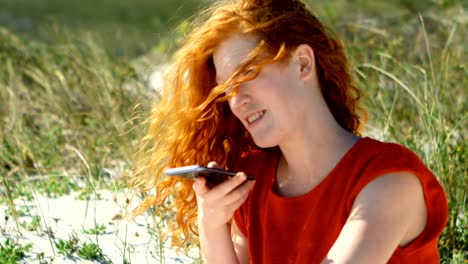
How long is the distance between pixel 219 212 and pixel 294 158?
283mm

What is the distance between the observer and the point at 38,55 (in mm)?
6031

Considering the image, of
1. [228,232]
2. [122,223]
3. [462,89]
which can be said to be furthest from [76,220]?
[462,89]

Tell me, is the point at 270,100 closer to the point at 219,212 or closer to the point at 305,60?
the point at 305,60

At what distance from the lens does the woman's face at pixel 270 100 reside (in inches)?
99.1

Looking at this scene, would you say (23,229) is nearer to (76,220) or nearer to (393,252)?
(76,220)

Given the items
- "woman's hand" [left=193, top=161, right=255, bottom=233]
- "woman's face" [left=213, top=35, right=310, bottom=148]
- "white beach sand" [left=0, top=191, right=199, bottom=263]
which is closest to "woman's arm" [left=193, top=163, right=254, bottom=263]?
"woman's hand" [left=193, top=161, right=255, bottom=233]

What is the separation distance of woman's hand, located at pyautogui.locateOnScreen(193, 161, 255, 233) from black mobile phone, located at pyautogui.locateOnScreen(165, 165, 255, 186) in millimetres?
22

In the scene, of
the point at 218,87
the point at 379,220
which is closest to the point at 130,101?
the point at 218,87

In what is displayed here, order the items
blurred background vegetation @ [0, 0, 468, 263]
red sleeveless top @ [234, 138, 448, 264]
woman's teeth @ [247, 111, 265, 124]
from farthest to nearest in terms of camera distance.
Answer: blurred background vegetation @ [0, 0, 468, 263]
woman's teeth @ [247, 111, 265, 124]
red sleeveless top @ [234, 138, 448, 264]

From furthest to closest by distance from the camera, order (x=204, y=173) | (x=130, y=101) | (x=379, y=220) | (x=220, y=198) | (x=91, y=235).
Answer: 1. (x=130, y=101)
2. (x=91, y=235)
3. (x=220, y=198)
4. (x=204, y=173)
5. (x=379, y=220)

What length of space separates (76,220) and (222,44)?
1316 mm

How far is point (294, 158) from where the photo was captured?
2658 mm

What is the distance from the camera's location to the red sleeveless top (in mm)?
2432

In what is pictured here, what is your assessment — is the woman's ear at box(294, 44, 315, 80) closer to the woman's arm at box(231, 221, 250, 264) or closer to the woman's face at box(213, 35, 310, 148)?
the woman's face at box(213, 35, 310, 148)
